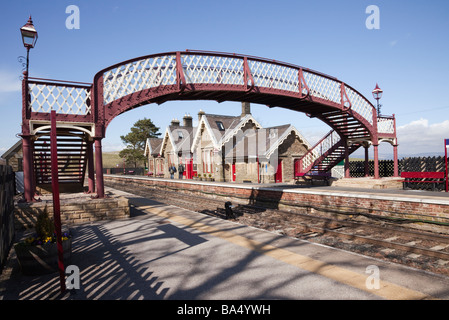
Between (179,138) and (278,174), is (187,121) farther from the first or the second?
(278,174)

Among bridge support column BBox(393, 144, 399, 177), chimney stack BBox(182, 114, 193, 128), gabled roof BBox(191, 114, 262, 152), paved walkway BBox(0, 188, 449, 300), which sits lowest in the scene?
paved walkway BBox(0, 188, 449, 300)

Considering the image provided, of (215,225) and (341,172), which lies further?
(341,172)

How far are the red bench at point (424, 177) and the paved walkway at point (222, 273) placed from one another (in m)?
13.1

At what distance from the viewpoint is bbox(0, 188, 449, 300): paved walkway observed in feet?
15.6

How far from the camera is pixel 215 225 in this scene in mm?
10281

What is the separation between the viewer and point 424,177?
55.3 feet

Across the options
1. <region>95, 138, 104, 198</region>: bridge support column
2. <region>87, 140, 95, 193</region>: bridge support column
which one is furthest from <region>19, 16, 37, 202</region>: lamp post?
<region>87, 140, 95, 193</region>: bridge support column

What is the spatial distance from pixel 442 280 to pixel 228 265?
4.01 meters

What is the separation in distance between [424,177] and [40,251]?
1937cm

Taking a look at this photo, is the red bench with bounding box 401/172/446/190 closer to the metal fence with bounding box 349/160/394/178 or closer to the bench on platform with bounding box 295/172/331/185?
the metal fence with bounding box 349/160/394/178

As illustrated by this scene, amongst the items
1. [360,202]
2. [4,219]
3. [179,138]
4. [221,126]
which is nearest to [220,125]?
[221,126]

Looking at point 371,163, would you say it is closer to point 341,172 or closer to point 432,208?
point 341,172

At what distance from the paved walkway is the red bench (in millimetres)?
13129
